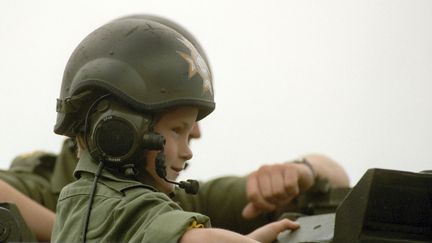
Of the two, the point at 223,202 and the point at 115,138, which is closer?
the point at 115,138

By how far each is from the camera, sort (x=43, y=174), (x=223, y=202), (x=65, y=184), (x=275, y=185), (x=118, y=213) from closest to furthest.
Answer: (x=118, y=213) < (x=275, y=185) < (x=65, y=184) < (x=43, y=174) < (x=223, y=202)

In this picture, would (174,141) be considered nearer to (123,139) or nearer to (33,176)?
(123,139)

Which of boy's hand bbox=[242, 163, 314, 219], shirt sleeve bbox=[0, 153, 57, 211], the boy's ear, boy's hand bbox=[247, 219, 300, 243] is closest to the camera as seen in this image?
the boy's ear

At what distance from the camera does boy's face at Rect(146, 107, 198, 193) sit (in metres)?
1.30

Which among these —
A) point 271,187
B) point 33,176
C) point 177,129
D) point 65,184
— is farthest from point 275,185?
point 177,129

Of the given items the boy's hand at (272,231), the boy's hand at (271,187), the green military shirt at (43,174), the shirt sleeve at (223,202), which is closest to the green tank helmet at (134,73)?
the boy's hand at (272,231)

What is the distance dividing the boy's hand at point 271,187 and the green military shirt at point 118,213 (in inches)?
40.4

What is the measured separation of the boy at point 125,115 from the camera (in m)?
1.23

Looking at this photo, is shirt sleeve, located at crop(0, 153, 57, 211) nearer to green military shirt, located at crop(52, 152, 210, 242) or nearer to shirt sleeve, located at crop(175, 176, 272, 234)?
shirt sleeve, located at crop(175, 176, 272, 234)

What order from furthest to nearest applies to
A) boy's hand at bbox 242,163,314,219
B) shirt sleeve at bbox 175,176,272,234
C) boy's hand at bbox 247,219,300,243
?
shirt sleeve at bbox 175,176,272,234
boy's hand at bbox 242,163,314,219
boy's hand at bbox 247,219,300,243

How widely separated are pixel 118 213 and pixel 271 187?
1.17 m

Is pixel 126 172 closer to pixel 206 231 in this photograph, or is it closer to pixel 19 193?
pixel 206 231

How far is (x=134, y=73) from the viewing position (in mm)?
1295

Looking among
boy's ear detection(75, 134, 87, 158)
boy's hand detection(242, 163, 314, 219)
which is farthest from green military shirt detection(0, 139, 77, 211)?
boy's ear detection(75, 134, 87, 158)
